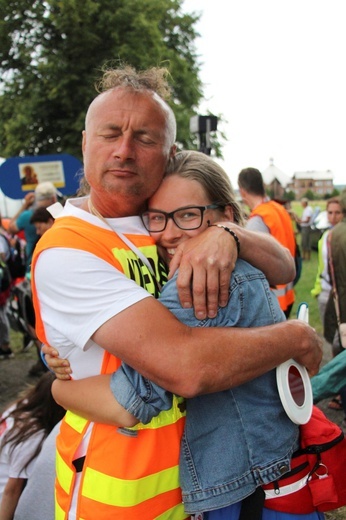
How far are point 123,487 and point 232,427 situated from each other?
338 mm

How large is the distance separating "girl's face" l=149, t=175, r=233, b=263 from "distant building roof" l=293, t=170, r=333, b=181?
56.5ft

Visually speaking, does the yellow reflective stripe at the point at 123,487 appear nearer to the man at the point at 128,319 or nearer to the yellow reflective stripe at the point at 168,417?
the man at the point at 128,319

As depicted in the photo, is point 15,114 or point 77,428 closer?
point 77,428

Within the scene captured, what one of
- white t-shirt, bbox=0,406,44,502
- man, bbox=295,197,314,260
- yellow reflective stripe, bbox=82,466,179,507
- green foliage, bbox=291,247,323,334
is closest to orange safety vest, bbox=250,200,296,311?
green foliage, bbox=291,247,323,334

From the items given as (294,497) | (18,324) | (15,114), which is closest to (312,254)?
(15,114)

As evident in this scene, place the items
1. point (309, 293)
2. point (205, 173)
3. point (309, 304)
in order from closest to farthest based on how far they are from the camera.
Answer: point (205, 173)
point (309, 304)
point (309, 293)

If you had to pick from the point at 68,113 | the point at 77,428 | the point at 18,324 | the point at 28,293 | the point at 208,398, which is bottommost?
the point at 18,324

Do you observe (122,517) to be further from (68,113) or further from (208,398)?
(68,113)

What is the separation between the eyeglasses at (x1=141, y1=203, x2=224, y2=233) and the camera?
1.67 m

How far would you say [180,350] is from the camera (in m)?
1.23

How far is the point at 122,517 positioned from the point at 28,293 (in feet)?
13.6

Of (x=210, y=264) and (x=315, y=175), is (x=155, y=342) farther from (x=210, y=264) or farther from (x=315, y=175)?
(x=315, y=175)

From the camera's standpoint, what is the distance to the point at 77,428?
1496mm

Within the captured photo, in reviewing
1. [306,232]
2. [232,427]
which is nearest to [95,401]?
[232,427]
